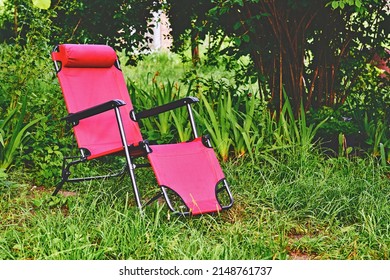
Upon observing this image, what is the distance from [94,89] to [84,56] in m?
0.23

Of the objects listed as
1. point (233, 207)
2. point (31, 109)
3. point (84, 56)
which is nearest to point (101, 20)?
point (31, 109)

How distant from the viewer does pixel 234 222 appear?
4098mm

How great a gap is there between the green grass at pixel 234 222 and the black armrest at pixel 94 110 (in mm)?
412

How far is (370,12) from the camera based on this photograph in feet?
18.7

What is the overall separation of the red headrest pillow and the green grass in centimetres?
80

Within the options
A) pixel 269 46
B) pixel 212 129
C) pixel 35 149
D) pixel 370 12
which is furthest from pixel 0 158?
pixel 370 12

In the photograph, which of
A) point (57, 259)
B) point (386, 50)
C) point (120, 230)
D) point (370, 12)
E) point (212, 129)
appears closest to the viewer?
point (57, 259)

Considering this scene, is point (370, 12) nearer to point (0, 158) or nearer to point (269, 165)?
point (269, 165)

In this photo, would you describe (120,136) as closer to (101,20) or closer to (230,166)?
(230,166)

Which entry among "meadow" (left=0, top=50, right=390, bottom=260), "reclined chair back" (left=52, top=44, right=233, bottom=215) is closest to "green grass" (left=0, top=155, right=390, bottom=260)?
"meadow" (left=0, top=50, right=390, bottom=260)

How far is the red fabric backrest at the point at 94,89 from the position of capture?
4.46m

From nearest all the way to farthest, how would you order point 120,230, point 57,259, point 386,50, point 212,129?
point 57,259, point 120,230, point 212,129, point 386,50

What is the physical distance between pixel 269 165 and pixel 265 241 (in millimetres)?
1314

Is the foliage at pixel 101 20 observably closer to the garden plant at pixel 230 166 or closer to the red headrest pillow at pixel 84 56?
the garden plant at pixel 230 166
